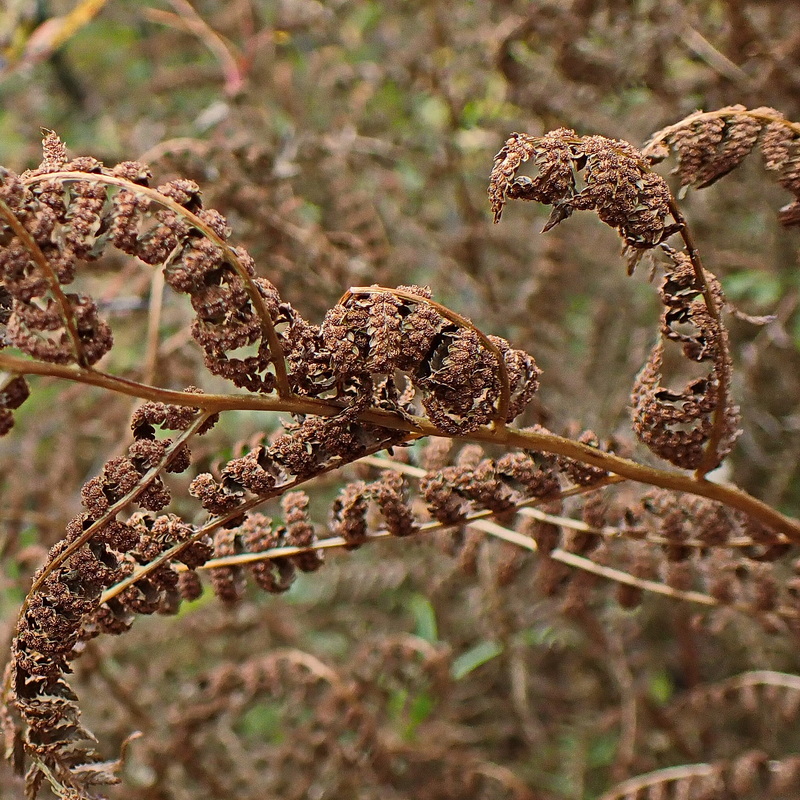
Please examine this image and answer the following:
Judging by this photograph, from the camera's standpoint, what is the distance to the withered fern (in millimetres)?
571

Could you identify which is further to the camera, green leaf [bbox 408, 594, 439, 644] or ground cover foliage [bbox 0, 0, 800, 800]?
green leaf [bbox 408, 594, 439, 644]

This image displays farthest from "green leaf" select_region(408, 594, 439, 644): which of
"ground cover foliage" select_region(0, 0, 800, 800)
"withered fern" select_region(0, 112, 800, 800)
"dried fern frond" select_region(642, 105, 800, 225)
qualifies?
"dried fern frond" select_region(642, 105, 800, 225)

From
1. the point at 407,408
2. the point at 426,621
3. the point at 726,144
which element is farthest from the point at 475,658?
the point at 726,144

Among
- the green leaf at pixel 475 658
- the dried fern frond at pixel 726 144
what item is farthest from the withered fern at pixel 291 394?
the green leaf at pixel 475 658

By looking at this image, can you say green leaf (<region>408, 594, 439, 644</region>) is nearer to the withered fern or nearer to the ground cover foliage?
the ground cover foliage

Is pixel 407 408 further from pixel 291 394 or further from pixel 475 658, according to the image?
pixel 475 658

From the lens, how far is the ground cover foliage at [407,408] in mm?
613

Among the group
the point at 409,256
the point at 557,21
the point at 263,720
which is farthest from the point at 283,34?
the point at 263,720

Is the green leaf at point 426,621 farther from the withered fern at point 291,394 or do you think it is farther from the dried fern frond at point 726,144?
the dried fern frond at point 726,144

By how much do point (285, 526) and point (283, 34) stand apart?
1524mm

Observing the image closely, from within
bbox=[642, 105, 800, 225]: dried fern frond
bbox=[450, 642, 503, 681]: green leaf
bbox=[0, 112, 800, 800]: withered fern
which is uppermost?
bbox=[642, 105, 800, 225]: dried fern frond

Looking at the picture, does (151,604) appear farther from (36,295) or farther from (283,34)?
(283,34)

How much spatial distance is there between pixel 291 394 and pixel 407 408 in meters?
0.11

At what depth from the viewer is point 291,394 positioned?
0.61m
